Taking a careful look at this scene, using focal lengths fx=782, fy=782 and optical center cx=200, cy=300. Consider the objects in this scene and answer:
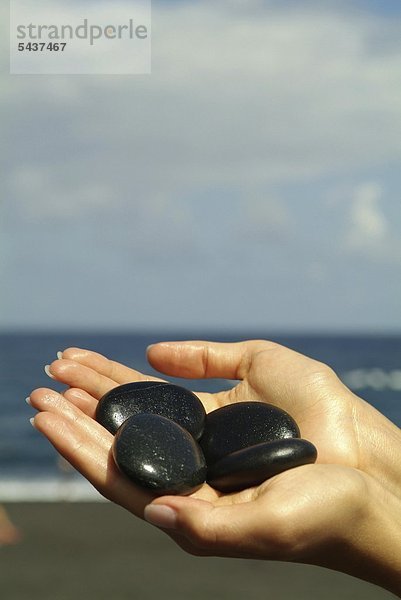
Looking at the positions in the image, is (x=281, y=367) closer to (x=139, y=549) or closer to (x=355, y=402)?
(x=355, y=402)

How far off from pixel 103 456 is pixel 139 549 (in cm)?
737

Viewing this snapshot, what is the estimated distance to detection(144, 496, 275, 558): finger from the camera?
1.94 meters

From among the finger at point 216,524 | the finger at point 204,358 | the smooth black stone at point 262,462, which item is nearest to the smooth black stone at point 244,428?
the smooth black stone at point 262,462

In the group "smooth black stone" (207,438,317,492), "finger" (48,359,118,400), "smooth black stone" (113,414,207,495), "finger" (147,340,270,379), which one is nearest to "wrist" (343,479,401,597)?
"smooth black stone" (207,438,317,492)

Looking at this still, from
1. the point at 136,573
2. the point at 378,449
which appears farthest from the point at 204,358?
the point at 136,573

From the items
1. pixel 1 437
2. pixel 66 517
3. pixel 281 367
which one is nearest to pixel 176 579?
pixel 66 517

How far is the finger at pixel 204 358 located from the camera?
3.19m

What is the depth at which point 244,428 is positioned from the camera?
2729 millimetres

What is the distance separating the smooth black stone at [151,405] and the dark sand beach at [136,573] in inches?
213

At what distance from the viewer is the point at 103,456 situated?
7.75 ft

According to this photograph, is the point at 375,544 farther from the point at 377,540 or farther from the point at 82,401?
the point at 82,401

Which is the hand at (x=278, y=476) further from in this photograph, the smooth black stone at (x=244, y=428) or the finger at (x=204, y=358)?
the smooth black stone at (x=244, y=428)

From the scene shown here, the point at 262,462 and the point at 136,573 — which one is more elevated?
the point at 262,462

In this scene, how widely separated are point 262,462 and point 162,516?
413 mm
